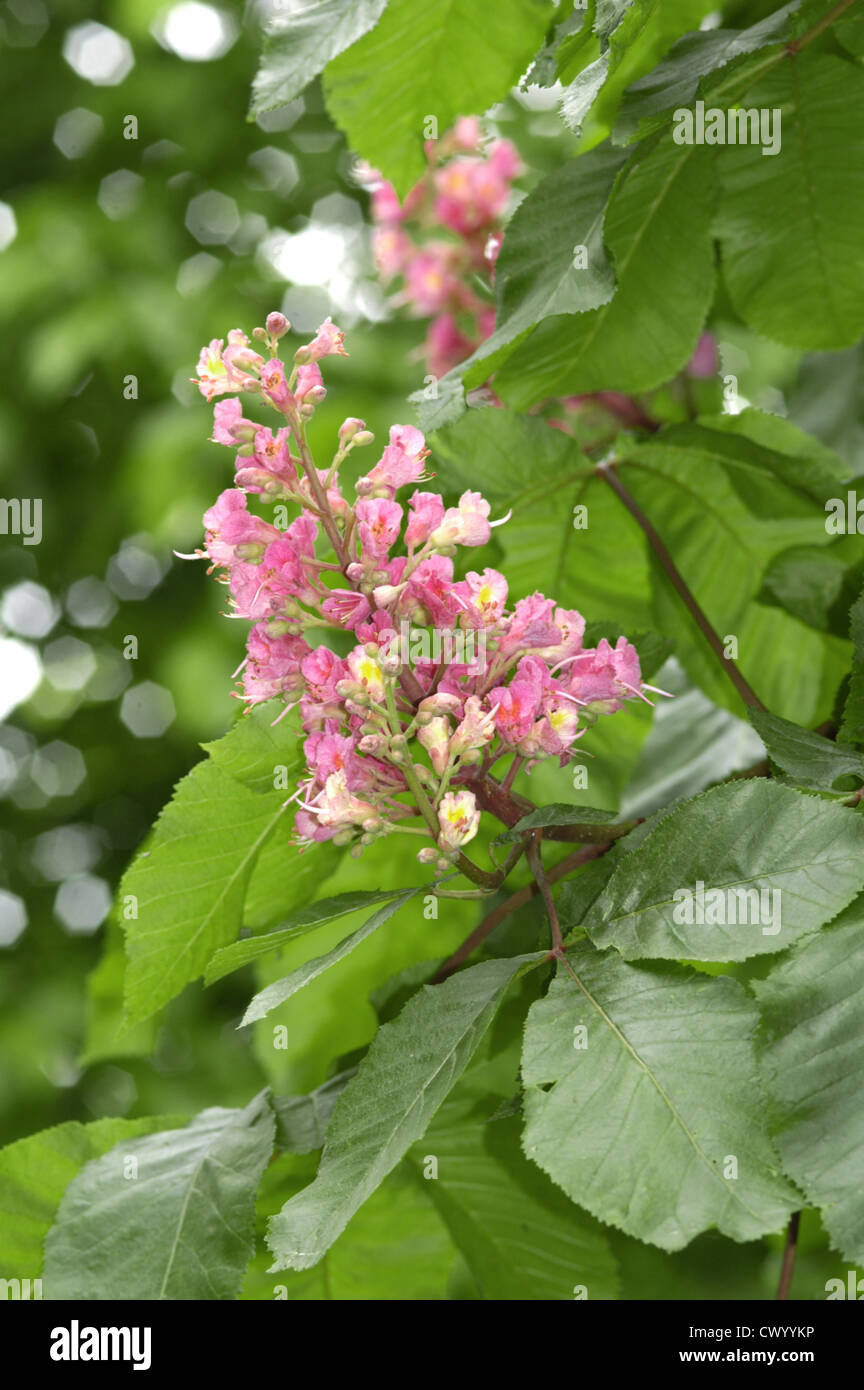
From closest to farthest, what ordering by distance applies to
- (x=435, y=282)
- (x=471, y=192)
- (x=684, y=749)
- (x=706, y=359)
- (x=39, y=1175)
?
(x=39, y=1175) → (x=684, y=749) → (x=706, y=359) → (x=471, y=192) → (x=435, y=282)

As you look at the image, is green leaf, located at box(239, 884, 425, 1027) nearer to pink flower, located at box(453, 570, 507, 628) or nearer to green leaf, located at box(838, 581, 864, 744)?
pink flower, located at box(453, 570, 507, 628)

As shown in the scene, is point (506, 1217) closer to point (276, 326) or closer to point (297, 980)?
point (297, 980)

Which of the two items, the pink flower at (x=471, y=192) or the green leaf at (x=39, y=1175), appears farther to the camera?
the pink flower at (x=471, y=192)

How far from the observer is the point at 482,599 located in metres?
0.79

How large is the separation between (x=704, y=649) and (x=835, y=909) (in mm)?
464

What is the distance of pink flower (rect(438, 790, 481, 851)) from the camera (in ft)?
2.41

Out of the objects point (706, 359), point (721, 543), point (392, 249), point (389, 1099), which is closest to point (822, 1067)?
point (389, 1099)

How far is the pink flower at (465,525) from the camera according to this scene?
2.60 feet

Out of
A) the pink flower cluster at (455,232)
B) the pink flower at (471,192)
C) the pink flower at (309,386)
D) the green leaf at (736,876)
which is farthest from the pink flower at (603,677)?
the pink flower at (471,192)

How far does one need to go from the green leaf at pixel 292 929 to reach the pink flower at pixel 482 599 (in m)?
0.16

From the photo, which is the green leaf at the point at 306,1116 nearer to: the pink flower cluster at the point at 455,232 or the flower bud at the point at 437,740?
the flower bud at the point at 437,740

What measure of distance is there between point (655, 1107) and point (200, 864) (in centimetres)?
38
